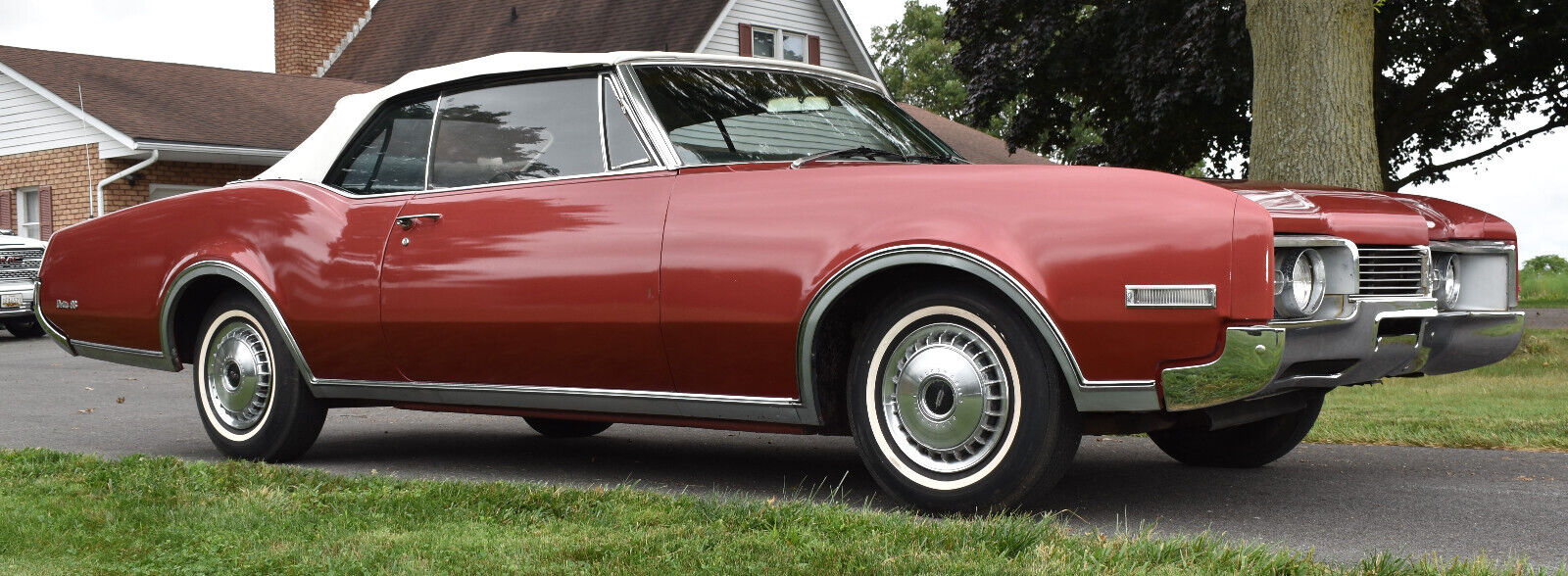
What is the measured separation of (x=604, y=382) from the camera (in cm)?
530

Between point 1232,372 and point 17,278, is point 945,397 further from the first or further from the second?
point 17,278

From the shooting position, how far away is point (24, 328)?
65.1ft

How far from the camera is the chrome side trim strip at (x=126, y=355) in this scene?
6.75m

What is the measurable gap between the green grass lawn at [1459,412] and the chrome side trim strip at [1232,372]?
10.5 ft

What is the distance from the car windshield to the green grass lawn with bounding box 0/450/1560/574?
1265 millimetres

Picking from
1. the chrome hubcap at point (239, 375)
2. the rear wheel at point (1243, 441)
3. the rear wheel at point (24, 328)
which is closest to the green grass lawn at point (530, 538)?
the chrome hubcap at point (239, 375)

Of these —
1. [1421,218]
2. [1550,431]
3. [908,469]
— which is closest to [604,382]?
[908,469]

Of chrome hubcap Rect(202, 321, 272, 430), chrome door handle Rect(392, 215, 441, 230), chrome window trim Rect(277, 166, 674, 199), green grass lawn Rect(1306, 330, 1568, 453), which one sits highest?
chrome window trim Rect(277, 166, 674, 199)


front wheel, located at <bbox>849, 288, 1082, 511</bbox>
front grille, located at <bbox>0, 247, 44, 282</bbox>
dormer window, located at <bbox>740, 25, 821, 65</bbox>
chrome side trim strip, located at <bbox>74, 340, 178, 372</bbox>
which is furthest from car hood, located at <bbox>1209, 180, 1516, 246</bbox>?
dormer window, located at <bbox>740, 25, 821, 65</bbox>

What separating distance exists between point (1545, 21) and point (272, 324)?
64.2 feet

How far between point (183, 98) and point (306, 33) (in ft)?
32.5

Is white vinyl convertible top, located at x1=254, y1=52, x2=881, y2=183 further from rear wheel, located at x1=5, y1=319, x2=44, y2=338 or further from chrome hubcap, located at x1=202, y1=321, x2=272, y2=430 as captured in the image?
rear wheel, located at x1=5, y1=319, x2=44, y2=338

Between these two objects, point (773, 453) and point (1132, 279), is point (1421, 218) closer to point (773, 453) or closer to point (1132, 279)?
point (1132, 279)

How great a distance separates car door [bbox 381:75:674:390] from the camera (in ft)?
16.9
